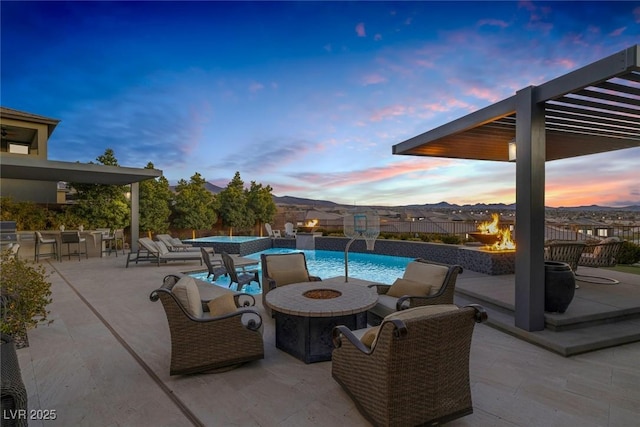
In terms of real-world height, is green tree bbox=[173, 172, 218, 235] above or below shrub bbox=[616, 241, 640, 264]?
above

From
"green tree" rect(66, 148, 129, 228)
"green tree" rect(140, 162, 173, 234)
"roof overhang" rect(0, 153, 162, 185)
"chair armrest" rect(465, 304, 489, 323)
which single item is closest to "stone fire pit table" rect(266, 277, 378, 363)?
"chair armrest" rect(465, 304, 489, 323)

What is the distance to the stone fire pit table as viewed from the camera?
2.99 metres

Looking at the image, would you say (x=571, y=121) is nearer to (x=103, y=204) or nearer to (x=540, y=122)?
(x=540, y=122)

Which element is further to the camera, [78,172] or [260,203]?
[260,203]

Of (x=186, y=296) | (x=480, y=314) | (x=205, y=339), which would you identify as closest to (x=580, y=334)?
(x=480, y=314)

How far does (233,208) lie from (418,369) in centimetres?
1741

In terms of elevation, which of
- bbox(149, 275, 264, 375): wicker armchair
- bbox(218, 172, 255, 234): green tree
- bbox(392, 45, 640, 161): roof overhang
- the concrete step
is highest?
bbox(392, 45, 640, 161): roof overhang

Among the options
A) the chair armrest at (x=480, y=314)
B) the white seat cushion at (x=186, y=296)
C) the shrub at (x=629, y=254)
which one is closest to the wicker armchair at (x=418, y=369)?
the chair armrest at (x=480, y=314)

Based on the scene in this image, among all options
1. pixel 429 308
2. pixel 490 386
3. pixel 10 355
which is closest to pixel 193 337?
pixel 10 355

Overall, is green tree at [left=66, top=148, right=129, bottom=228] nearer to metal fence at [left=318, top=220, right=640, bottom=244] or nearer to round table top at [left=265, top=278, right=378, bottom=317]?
metal fence at [left=318, top=220, right=640, bottom=244]

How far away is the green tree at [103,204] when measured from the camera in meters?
12.6

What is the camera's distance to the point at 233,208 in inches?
723

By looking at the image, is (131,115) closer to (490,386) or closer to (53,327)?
(53,327)

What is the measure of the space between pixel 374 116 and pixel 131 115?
1116 cm
